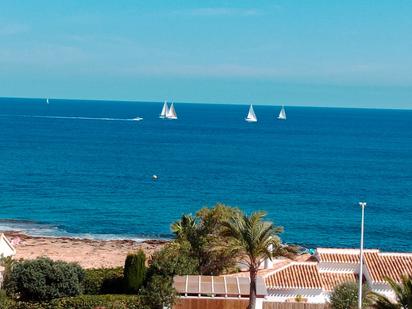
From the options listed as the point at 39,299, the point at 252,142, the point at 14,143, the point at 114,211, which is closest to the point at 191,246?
the point at 39,299

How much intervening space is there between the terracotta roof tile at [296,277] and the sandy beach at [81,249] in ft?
61.6

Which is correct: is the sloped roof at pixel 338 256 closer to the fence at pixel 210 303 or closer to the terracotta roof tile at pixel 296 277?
the terracotta roof tile at pixel 296 277

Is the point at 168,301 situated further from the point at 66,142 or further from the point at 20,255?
the point at 66,142

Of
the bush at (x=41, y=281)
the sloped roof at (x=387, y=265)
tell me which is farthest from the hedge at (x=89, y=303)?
the sloped roof at (x=387, y=265)

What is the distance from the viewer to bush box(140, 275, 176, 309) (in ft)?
95.2

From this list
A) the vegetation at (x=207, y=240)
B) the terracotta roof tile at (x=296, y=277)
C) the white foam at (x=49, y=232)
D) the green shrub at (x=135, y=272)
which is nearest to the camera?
the green shrub at (x=135, y=272)

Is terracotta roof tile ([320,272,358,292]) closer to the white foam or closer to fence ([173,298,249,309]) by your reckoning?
fence ([173,298,249,309])

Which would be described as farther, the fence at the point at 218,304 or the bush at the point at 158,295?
the fence at the point at 218,304

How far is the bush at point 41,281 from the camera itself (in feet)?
100

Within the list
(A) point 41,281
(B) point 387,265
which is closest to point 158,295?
(A) point 41,281

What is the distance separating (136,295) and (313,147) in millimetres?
136678

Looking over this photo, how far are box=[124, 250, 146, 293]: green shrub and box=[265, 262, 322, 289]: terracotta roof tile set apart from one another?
246 inches

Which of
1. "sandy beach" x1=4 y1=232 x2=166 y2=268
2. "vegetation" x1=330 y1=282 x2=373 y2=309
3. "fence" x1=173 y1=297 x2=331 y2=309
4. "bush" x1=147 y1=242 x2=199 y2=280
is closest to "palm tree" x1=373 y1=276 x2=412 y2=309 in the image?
"fence" x1=173 y1=297 x2=331 y2=309

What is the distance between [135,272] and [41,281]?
155 inches
